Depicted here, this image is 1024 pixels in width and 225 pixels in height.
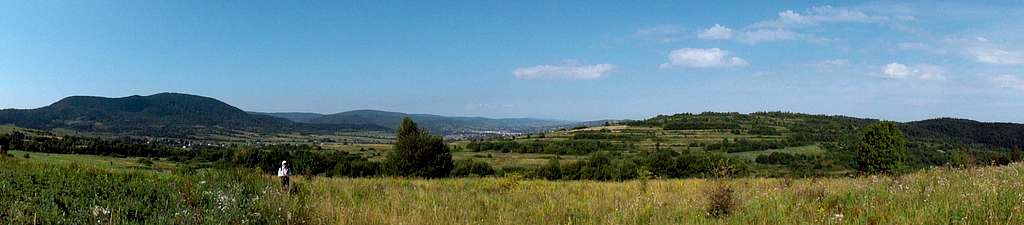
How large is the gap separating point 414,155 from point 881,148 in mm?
42121

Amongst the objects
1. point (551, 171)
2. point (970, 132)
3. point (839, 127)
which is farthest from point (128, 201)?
point (970, 132)

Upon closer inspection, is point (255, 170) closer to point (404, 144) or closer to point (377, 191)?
point (377, 191)

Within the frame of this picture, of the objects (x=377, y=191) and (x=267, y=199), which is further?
(x=377, y=191)

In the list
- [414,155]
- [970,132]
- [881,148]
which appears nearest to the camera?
[414,155]

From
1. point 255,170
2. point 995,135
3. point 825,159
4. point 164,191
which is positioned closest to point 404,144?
point 255,170

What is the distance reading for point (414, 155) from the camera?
42.8 meters

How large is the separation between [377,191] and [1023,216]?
9.53 meters

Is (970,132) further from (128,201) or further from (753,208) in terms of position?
(128,201)

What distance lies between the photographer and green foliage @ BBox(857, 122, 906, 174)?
178 ft

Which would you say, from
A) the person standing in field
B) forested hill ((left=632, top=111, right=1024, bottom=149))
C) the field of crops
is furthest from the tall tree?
forested hill ((left=632, top=111, right=1024, bottom=149))

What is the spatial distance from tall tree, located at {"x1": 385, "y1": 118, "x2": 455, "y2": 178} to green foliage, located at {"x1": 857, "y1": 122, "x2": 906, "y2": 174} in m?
38.1

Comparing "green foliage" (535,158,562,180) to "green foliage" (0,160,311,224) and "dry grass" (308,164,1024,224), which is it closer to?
"dry grass" (308,164,1024,224)

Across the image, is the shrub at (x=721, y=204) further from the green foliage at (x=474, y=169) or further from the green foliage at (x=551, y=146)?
the green foliage at (x=551, y=146)

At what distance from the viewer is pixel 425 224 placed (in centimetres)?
727
